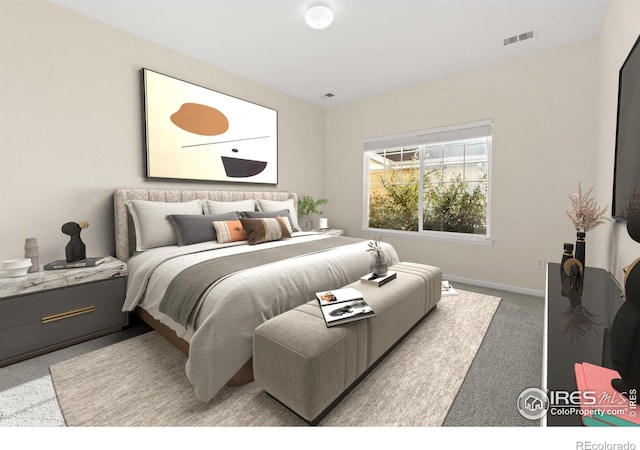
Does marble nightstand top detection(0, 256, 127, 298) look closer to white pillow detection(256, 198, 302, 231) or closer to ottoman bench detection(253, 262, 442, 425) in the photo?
ottoman bench detection(253, 262, 442, 425)

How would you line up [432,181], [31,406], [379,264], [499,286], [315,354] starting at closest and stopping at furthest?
[315,354] < [31,406] < [379,264] < [499,286] < [432,181]

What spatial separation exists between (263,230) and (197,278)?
3.92 feet

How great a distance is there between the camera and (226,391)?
1670 millimetres

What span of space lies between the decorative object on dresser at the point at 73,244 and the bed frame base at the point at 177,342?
0.66 m

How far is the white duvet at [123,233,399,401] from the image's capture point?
5.10 feet

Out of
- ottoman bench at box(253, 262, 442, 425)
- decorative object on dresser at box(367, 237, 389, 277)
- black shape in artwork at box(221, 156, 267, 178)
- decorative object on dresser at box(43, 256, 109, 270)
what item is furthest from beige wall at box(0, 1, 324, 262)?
decorative object on dresser at box(367, 237, 389, 277)

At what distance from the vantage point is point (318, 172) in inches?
203

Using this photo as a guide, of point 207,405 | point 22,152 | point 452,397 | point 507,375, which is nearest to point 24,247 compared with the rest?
point 22,152

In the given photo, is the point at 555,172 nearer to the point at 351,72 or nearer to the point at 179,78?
the point at 351,72

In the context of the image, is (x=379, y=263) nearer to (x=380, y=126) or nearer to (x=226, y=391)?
(x=226, y=391)

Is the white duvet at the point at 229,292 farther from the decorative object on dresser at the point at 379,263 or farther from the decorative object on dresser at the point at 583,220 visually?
the decorative object on dresser at the point at 583,220

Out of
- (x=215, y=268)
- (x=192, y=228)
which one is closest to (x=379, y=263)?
(x=215, y=268)

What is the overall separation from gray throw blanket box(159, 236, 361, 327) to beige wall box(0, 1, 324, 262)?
1.44 metres

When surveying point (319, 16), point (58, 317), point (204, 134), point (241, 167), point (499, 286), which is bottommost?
point (499, 286)
